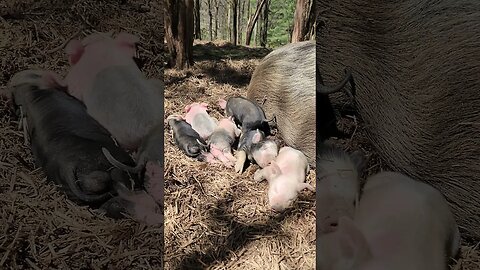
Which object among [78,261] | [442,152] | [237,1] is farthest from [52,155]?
[442,152]

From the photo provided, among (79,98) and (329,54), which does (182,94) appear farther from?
(329,54)

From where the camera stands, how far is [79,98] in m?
2.43

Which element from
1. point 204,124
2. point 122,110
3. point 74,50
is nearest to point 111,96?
point 122,110

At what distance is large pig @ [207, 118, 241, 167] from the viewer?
2.64 meters

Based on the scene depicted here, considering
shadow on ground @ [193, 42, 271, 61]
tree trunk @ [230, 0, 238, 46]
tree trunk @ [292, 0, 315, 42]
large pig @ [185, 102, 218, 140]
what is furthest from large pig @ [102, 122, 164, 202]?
tree trunk @ [292, 0, 315, 42]

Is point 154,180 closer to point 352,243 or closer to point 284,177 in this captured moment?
point 284,177

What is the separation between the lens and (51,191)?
2.36 meters

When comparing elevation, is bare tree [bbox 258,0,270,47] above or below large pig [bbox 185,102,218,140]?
above

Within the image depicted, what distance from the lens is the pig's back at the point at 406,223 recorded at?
211cm

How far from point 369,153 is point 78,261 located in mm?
1193

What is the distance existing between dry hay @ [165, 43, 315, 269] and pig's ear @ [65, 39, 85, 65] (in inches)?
14.8

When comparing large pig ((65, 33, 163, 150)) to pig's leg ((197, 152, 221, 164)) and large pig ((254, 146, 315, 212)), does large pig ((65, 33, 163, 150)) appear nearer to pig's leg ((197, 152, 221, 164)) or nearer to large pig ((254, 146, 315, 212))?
pig's leg ((197, 152, 221, 164))

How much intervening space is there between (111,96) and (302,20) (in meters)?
0.86

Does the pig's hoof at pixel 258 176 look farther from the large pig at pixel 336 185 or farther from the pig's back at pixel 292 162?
the large pig at pixel 336 185
